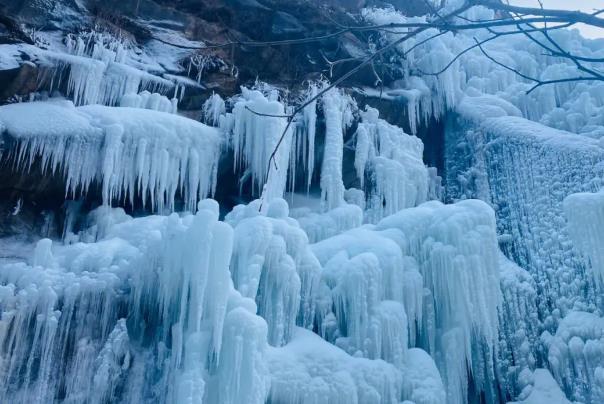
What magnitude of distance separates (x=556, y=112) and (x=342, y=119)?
4.52 meters

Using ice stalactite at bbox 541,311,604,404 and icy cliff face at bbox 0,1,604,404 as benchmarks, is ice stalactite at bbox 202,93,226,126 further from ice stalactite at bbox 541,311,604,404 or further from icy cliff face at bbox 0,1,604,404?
ice stalactite at bbox 541,311,604,404

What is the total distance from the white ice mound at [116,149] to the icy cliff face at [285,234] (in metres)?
0.03

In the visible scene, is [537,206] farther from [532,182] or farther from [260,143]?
[260,143]

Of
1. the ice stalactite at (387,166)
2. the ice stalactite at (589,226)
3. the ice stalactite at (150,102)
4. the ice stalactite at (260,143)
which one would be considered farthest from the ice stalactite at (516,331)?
the ice stalactite at (150,102)

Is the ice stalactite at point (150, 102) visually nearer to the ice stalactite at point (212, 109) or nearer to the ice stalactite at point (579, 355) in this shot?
the ice stalactite at point (212, 109)

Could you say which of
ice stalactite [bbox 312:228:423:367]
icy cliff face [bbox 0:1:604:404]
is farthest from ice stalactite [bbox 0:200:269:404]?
ice stalactite [bbox 312:228:423:367]

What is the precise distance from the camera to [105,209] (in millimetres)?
7441

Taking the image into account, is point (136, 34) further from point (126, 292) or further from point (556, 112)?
point (556, 112)

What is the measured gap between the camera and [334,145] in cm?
903

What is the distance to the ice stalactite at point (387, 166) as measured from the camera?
921cm

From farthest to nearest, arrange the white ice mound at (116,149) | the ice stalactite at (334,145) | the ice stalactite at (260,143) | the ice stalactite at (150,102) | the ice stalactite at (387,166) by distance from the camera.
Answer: the ice stalactite at (387,166)
the ice stalactite at (334,145)
the ice stalactite at (260,143)
the ice stalactite at (150,102)
the white ice mound at (116,149)

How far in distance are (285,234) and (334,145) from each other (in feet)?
11.2

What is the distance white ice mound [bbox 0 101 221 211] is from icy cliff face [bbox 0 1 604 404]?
1.2 inches

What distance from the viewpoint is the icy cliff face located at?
517 cm
